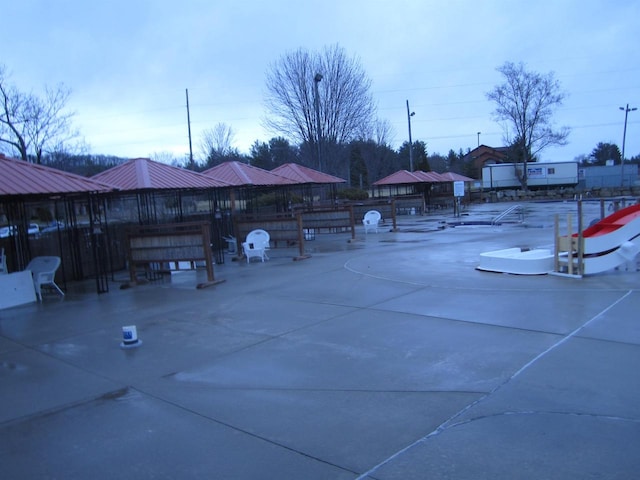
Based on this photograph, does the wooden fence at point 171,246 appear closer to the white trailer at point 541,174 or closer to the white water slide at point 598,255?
the white water slide at point 598,255

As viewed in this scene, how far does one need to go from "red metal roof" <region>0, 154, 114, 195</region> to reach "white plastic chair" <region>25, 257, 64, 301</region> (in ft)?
6.50

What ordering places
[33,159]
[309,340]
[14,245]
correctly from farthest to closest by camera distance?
[33,159] < [14,245] < [309,340]

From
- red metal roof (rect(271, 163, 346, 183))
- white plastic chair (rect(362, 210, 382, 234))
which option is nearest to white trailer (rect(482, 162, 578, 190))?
white plastic chair (rect(362, 210, 382, 234))

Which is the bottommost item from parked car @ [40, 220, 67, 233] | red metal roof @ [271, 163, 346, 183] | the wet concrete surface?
the wet concrete surface

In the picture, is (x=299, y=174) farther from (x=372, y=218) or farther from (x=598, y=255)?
(x=598, y=255)

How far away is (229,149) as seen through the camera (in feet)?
177

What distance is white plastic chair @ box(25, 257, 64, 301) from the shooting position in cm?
1128

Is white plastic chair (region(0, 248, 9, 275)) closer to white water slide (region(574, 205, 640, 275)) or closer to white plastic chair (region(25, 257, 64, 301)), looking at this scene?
white plastic chair (region(25, 257, 64, 301))

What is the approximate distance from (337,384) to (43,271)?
8991mm

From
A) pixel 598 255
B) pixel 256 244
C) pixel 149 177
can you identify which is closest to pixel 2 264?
pixel 149 177

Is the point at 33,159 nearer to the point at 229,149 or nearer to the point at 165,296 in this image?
the point at 165,296

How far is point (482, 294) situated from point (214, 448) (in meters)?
6.17

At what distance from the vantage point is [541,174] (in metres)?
64.7

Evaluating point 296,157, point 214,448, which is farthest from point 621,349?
point 296,157
